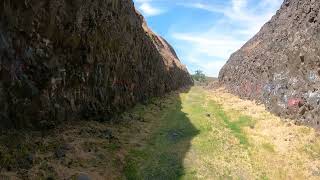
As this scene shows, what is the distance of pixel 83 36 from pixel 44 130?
26.6 ft

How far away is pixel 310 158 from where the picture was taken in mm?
29891

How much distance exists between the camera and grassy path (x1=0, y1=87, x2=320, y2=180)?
906 inches

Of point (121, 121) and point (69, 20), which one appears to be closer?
point (69, 20)

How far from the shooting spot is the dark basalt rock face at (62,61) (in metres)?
23.4

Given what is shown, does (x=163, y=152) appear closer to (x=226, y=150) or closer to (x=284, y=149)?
(x=226, y=150)

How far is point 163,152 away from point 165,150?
567mm

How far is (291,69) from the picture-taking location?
151 ft

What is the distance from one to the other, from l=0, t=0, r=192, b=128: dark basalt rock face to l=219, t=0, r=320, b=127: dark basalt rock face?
15305 mm

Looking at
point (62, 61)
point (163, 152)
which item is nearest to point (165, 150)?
point (163, 152)

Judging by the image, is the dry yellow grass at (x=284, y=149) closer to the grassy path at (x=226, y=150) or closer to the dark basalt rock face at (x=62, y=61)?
the grassy path at (x=226, y=150)

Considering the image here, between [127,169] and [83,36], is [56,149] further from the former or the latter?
[83,36]

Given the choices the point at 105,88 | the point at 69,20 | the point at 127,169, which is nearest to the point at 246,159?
the point at 127,169

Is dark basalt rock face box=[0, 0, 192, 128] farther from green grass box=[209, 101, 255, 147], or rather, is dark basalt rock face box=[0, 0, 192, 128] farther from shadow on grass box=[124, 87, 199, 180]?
green grass box=[209, 101, 255, 147]

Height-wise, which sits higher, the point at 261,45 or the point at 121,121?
the point at 261,45
